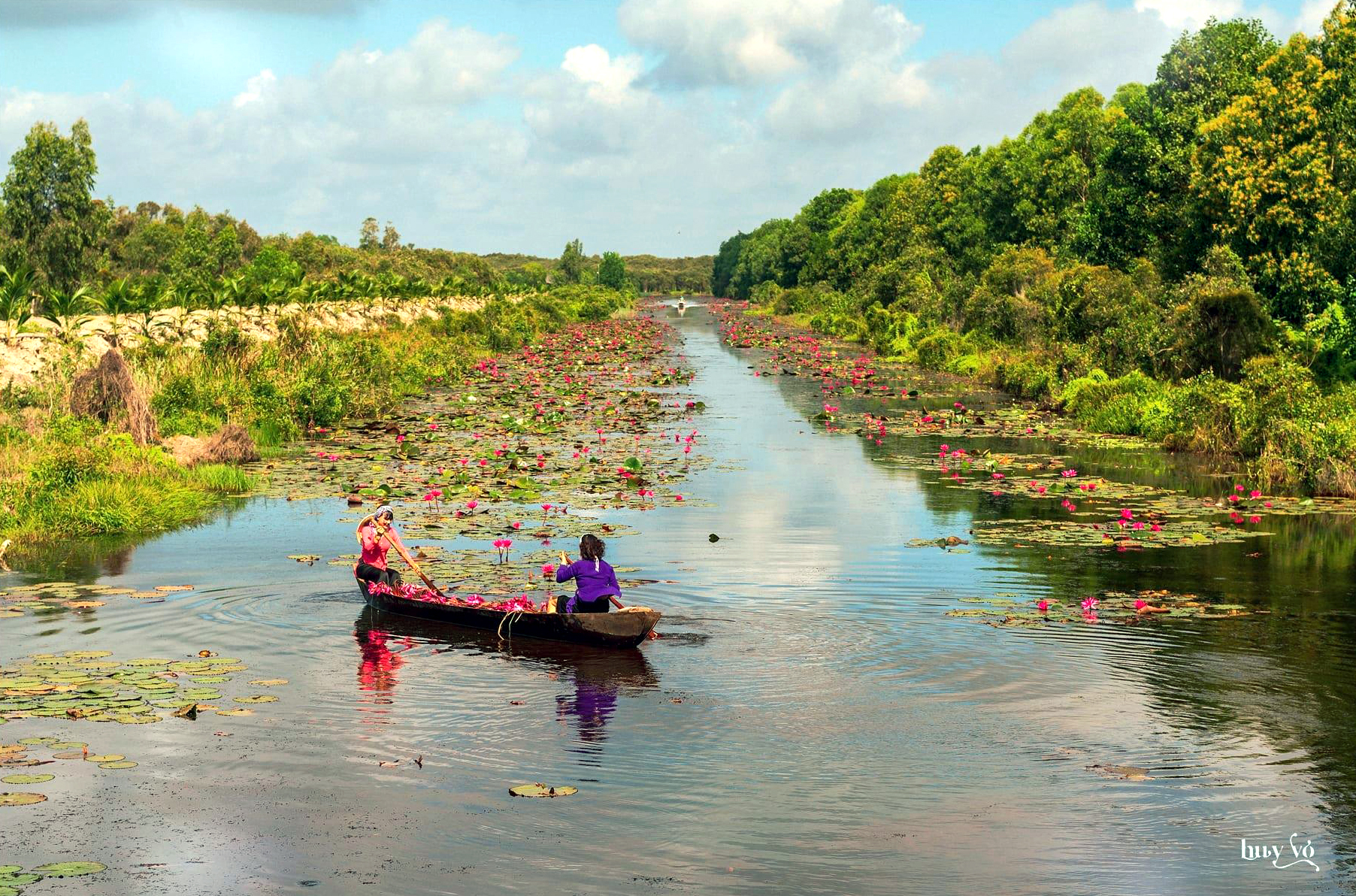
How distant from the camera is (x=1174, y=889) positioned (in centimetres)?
830

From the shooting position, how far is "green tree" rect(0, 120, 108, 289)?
2741 inches

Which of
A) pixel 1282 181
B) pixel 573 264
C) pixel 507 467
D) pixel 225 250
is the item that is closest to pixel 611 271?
pixel 573 264

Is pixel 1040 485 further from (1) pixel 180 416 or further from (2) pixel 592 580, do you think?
(1) pixel 180 416

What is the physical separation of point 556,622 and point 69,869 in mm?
6125

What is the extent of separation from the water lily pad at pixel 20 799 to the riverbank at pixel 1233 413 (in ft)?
69.5

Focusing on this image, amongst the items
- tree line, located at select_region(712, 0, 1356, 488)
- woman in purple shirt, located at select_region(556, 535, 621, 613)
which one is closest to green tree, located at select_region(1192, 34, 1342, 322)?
tree line, located at select_region(712, 0, 1356, 488)

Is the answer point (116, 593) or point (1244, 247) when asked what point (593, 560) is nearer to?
point (116, 593)

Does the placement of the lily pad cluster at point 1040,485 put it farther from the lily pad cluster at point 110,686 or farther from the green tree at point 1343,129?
the lily pad cluster at point 110,686

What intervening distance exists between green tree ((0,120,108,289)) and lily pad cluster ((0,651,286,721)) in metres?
63.0

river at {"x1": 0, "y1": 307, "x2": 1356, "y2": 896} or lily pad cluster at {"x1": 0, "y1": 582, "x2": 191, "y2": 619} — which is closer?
river at {"x1": 0, "y1": 307, "x2": 1356, "y2": 896}

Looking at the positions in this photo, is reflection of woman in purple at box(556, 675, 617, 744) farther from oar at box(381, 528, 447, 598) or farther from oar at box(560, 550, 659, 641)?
oar at box(381, 528, 447, 598)

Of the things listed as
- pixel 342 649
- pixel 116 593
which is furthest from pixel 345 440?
pixel 342 649

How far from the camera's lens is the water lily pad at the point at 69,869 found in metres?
8.37

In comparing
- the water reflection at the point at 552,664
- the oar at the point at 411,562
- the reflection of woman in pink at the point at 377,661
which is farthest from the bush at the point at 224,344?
the reflection of woman in pink at the point at 377,661
